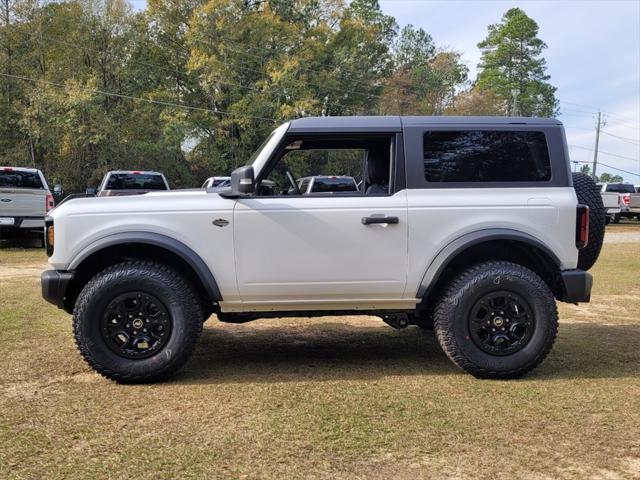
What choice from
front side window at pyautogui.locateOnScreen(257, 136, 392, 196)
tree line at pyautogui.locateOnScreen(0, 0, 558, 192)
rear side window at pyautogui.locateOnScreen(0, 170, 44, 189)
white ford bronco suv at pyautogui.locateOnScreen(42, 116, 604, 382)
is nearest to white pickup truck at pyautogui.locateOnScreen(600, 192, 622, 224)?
tree line at pyautogui.locateOnScreen(0, 0, 558, 192)

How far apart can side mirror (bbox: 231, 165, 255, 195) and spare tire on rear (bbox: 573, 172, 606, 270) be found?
9.10 ft

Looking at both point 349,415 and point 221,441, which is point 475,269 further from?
point 221,441

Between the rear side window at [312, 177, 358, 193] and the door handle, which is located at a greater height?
the rear side window at [312, 177, 358, 193]

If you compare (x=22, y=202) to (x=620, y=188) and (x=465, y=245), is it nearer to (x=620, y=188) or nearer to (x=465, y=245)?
(x=465, y=245)

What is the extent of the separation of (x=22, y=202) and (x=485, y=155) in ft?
41.0

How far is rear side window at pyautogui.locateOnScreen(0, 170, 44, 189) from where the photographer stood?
14.3 meters

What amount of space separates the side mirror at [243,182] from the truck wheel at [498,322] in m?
1.70

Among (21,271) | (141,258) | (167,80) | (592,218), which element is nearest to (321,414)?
(141,258)

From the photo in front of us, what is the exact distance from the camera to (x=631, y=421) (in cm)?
370

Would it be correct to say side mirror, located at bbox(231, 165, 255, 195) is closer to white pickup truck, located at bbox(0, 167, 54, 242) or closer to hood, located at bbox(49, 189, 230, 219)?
hood, located at bbox(49, 189, 230, 219)

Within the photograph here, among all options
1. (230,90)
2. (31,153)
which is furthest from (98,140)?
(230,90)

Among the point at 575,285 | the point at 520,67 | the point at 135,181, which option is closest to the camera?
the point at 575,285

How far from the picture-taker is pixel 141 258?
4660mm

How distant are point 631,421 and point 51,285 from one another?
4.00 m
